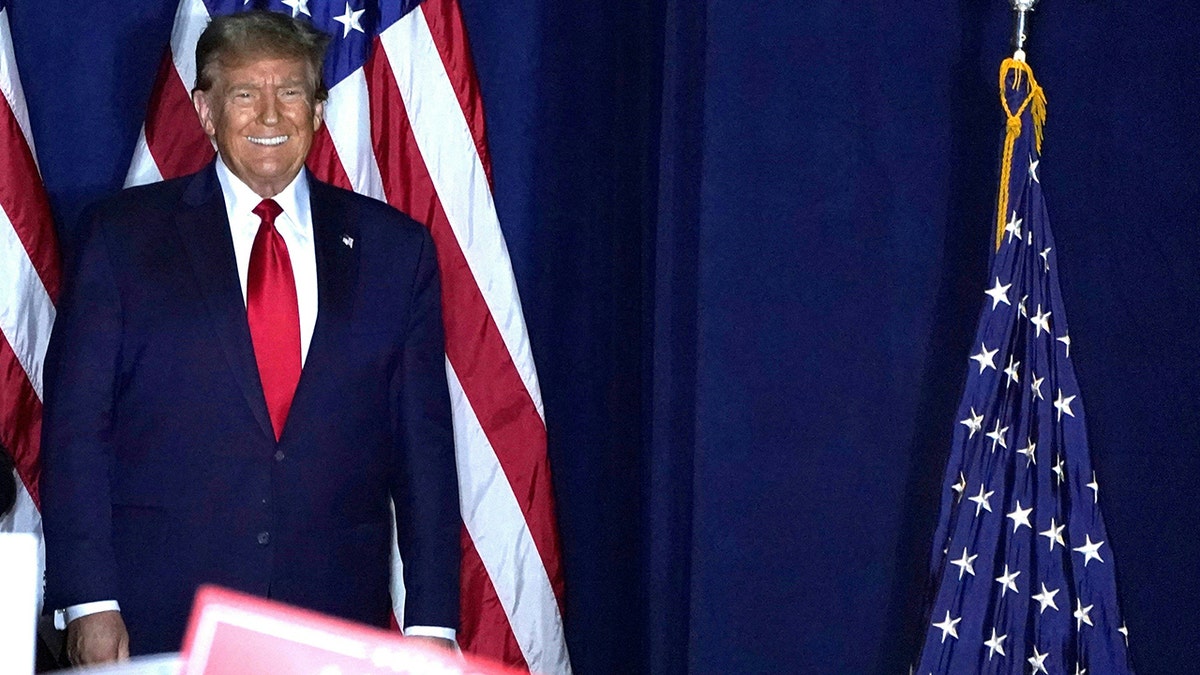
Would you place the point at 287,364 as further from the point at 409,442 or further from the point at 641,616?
the point at 641,616

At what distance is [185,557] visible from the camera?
7.70 ft

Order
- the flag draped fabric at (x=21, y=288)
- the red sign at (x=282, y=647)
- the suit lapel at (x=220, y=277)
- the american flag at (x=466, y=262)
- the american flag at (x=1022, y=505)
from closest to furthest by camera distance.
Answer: the red sign at (x=282, y=647) → the suit lapel at (x=220, y=277) → the flag draped fabric at (x=21, y=288) → the american flag at (x=1022, y=505) → the american flag at (x=466, y=262)

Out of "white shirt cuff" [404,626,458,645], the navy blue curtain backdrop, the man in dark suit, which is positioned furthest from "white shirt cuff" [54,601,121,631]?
the navy blue curtain backdrop

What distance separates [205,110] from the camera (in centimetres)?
248

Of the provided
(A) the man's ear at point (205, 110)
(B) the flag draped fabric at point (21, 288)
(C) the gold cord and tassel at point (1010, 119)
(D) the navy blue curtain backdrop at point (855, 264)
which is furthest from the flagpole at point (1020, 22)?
(B) the flag draped fabric at point (21, 288)

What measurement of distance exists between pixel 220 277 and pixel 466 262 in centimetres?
71

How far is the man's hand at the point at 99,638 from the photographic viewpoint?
220 centimetres

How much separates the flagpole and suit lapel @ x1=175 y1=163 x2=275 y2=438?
145cm

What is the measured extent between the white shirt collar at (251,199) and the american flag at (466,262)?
1.37 ft

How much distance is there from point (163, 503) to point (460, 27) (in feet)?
3.70

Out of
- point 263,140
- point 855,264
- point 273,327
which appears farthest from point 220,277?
point 855,264

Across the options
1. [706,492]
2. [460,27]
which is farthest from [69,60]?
[706,492]

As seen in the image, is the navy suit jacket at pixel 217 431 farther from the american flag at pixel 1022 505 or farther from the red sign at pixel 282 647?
the red sign at pixel 282 647

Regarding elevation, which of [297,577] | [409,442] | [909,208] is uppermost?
[909,208]
